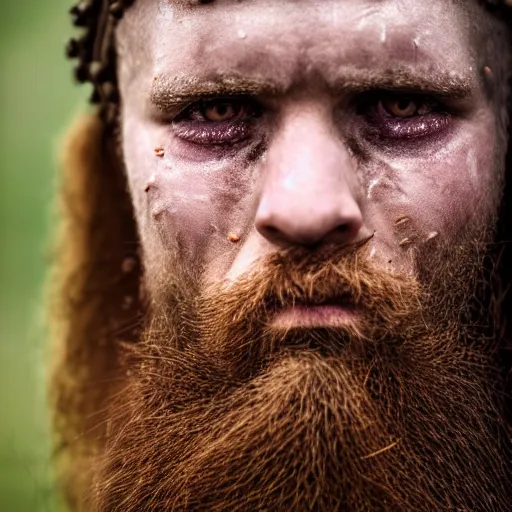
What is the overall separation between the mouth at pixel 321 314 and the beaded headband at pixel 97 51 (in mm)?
790

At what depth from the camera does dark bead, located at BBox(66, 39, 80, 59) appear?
74.5 inches

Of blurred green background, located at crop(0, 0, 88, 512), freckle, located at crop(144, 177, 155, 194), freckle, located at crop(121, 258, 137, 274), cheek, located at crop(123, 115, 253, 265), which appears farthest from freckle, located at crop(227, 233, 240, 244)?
blurred green background, located at crop(0, 0, 88, 512)

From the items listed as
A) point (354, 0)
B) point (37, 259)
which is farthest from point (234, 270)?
point (37, 259)

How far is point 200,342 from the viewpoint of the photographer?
58.2 inches

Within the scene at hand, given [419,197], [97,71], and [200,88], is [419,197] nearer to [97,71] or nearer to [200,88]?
[200,88]

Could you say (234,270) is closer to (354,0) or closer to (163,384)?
(163,384)

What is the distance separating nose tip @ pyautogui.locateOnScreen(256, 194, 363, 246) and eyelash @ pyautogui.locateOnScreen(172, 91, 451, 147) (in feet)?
0.62

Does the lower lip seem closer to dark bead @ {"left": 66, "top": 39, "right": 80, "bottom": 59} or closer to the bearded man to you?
the bearded man

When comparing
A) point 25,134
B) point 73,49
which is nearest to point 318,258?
point 73,49

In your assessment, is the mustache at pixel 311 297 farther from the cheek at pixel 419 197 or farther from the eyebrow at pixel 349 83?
the eyebrow at pixel 349 83

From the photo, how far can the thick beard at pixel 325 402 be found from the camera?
50.4 inches

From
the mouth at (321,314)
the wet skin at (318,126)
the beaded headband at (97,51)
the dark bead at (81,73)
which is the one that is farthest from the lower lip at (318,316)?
the dark bead at (81,73)

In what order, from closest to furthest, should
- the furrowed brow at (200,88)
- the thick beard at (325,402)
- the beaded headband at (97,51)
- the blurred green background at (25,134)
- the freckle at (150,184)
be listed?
the thick beard at (325,402), the furrowed brow at (200,88), the freckle at (150,184), the beaded headband at (97,51), the blurred green background at (25,134)

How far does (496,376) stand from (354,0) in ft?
2.62
